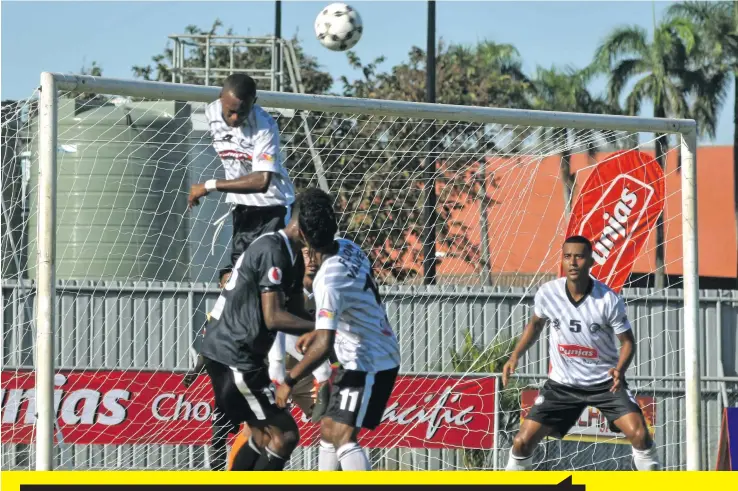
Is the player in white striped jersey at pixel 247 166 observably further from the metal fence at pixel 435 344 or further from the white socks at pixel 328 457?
the metal fence at pixel 435 344

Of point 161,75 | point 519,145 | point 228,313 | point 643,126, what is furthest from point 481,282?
point 161,75

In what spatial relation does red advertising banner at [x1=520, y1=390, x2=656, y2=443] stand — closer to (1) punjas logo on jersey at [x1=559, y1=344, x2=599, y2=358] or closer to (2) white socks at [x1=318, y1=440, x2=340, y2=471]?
(1) punjas logo on jersey at [x1=559, y1=344, x2=599, y2=358]

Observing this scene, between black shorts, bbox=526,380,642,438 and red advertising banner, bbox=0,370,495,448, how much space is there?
3086mm

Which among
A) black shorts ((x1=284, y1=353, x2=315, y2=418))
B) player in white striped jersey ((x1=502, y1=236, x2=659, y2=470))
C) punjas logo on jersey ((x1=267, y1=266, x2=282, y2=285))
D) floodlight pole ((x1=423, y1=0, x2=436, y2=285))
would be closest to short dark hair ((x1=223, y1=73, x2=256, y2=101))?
punjas logo on jersey ((x1=267, y1=266, x2=282, y2=285))

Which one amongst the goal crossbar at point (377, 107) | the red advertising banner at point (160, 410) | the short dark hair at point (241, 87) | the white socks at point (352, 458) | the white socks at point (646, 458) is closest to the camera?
the white socks at point (352, 458)

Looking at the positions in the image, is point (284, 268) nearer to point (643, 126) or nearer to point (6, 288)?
point (643, 126)

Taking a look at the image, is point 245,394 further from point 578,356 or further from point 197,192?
point 578,356

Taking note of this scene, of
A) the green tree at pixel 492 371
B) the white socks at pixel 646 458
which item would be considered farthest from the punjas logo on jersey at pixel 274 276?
the green tree at pixel 492 371

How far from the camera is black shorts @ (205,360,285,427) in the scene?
622 cm

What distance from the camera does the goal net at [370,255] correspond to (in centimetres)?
930

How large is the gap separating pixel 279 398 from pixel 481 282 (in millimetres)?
5775

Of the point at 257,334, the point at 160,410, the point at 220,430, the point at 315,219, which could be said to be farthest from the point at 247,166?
the point at 160,410

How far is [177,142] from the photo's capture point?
30.4 ft

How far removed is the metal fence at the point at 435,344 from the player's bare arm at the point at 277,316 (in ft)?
16.2
